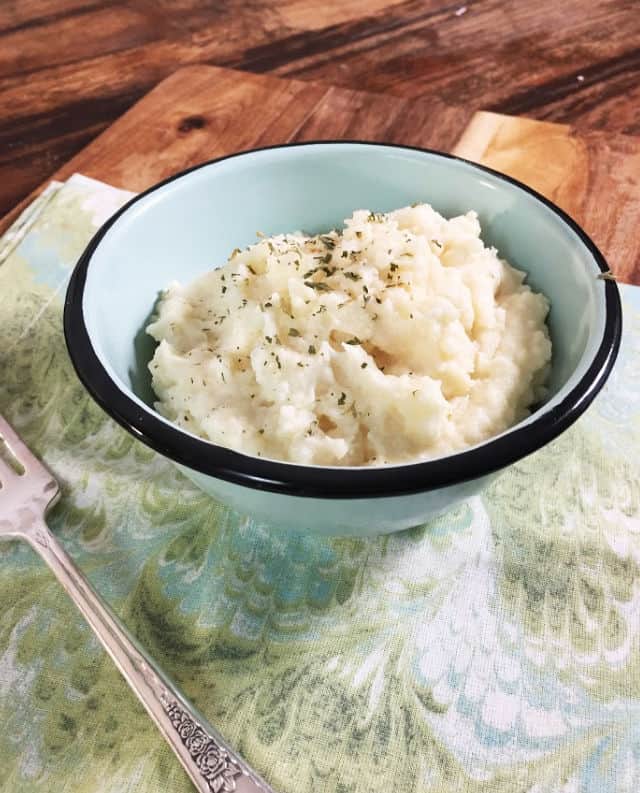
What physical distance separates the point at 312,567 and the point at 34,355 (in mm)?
904

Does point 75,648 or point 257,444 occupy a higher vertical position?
point 257,444

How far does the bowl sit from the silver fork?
0.90 ft

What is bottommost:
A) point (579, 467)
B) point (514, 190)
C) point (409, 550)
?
point (579, 467)

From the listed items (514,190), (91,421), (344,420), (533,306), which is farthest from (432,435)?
(91,421)

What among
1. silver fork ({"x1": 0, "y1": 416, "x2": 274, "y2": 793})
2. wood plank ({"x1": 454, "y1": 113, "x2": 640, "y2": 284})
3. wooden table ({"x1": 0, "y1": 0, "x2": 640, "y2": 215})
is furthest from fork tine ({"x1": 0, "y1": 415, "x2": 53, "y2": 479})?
wood plank ({"x1": 454, "y1": 113, "x2": 640, "y2": 284})

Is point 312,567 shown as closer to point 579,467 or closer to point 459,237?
point 579,467

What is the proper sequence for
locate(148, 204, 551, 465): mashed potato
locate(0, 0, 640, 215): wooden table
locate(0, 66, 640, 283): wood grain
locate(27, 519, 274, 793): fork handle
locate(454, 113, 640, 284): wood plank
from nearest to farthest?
locate(27, 519, 274, 793): fork handle → locate(148, 204, 551, 465): mashed potato → locate(454, 113, 640, 284): wood plank → locate(0, 66, 640, 283): wood grain → locate(0, 0, 640, 215): wooden table

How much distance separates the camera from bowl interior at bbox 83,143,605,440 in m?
1.52

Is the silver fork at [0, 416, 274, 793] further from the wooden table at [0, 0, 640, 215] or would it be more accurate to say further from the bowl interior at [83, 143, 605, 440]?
the wooden table at [0, 0, 640, 215]

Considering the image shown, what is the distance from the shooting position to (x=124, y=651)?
4.15ft

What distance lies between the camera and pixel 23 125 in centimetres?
300

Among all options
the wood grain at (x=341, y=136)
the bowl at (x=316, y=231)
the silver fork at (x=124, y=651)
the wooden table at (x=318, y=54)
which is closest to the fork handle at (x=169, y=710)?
the silver fork at (x=124, y=651)

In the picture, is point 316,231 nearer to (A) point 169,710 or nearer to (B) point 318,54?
(A) point 169,710

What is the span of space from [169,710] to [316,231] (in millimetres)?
1191
